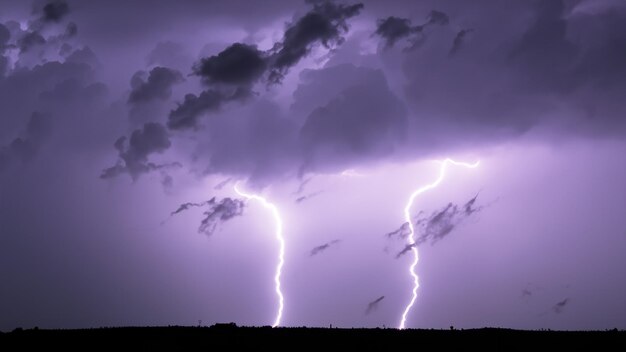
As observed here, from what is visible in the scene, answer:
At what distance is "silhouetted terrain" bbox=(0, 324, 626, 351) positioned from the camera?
4662 cm

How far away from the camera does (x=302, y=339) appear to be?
1914 inches

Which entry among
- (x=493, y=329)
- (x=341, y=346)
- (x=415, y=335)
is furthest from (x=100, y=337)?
(x=493, y=329)

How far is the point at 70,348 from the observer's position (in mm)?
46812

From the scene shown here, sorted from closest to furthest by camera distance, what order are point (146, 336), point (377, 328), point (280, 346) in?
point (280, 346)
point (146, 336)
point (377, 328)

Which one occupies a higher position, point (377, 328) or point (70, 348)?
point (377, 328)

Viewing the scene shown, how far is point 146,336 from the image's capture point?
4966 centimetres

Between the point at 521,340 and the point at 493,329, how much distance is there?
12.7 ft

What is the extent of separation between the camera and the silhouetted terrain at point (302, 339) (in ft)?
153

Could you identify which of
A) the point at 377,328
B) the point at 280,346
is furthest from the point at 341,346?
the point at 377,328

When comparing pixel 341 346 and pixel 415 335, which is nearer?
pixel 341 346

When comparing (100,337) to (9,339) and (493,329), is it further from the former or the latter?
(493,329)

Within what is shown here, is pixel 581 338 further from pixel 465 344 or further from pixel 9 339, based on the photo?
pixel 9 339

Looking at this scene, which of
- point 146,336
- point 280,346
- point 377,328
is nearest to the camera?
point 280,346

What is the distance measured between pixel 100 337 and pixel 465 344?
82.6ft
